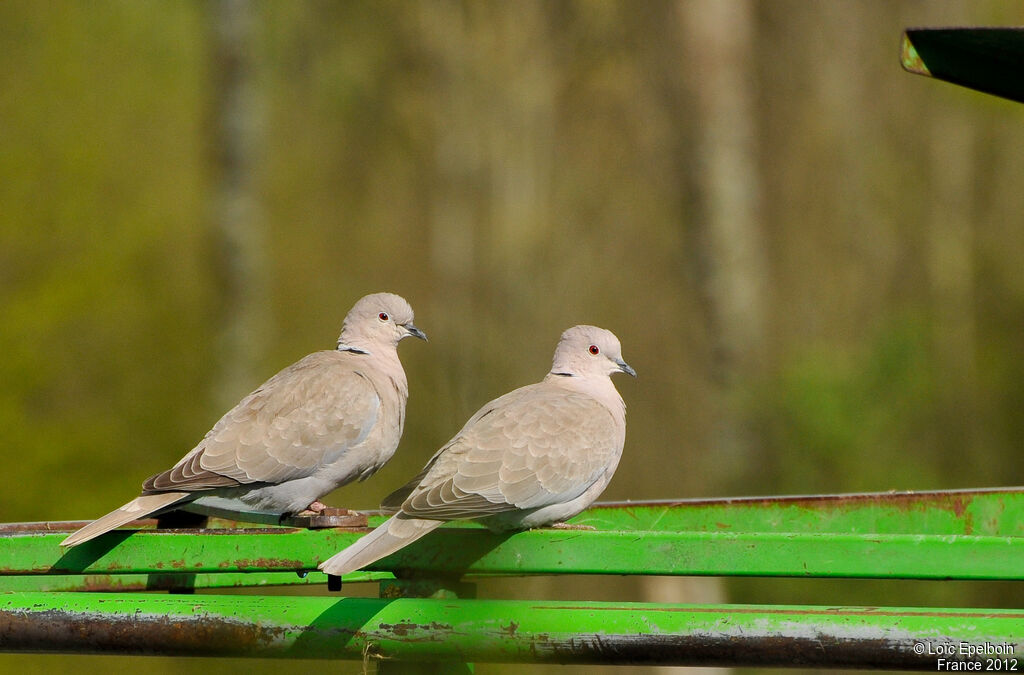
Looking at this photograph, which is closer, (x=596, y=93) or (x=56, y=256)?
(x=56, y=256)

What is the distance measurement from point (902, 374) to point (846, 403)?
880 mm

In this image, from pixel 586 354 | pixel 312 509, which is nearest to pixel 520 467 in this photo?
pixel 586 354

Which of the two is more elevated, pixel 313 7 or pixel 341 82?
pixel 313 7

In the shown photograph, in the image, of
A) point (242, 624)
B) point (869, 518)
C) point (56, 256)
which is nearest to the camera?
point (242, 624)

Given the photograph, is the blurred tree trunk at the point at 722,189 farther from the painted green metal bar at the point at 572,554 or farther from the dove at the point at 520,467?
the painted green metal bar at the point at 572,554

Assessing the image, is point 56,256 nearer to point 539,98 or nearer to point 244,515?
point 539,98

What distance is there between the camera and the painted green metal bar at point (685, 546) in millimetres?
2555

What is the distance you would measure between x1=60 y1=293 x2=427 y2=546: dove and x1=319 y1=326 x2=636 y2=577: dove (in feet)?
1.75

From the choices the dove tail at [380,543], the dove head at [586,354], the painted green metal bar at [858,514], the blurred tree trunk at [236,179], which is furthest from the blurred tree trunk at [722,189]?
the dove tail at [380,543]

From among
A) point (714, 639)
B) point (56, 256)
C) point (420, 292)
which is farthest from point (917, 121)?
point (714, 639)

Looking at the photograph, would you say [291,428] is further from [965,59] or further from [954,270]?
[954,270]

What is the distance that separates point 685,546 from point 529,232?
34.8 feet

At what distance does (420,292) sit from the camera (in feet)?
44.8

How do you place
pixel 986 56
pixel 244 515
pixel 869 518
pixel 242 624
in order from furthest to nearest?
pixel 244 515, pixel 869 518, pixel 986 56, pixel 242 624
